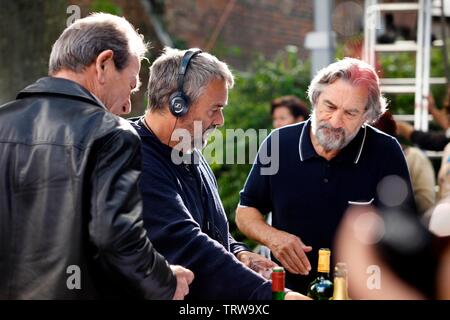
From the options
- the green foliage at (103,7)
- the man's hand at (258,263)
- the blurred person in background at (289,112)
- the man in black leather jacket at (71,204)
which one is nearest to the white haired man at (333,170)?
the man's hand at (258,263)

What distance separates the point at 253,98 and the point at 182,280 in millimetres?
5895

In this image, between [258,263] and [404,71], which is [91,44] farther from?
[404,71]

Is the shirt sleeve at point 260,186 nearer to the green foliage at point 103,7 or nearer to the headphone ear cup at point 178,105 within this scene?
the headphone ear cup at point 178,105

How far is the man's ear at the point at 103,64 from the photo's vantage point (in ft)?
8.07

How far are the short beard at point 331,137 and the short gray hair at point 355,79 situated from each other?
0.13 m

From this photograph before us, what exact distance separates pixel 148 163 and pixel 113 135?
1.78ft

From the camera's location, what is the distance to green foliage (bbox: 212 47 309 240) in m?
6.95

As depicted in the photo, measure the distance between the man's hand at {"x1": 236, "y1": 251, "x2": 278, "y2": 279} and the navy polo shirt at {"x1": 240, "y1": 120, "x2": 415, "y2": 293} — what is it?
392mm

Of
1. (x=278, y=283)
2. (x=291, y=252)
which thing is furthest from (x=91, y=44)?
(x=291, y=252)

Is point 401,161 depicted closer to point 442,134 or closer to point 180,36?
point 442,134

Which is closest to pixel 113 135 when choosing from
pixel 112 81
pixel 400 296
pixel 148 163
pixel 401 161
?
pixel 112 81

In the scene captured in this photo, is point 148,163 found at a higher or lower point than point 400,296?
higher

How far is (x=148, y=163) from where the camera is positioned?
282cm

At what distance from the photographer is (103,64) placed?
8.12 ft
